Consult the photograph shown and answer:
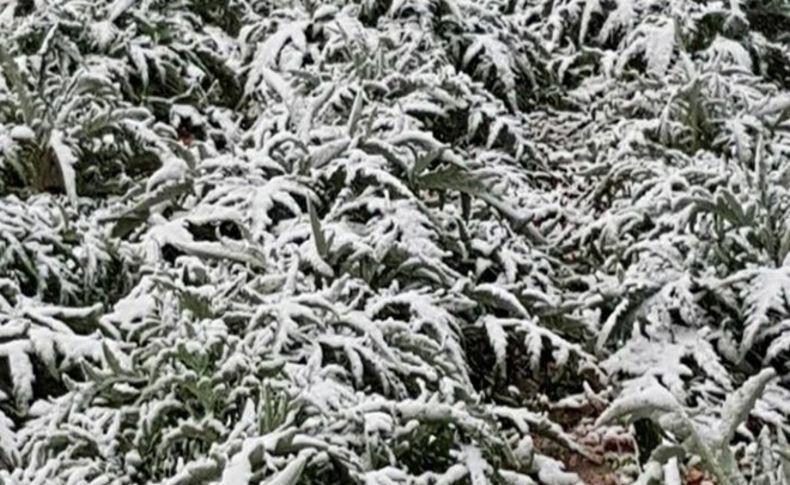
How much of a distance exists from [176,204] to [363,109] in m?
0.80

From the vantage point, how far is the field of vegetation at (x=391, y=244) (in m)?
2.71

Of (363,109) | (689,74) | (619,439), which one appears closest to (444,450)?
(619,439)

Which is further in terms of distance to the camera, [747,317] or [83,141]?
[83,141]

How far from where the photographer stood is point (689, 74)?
4309 mm

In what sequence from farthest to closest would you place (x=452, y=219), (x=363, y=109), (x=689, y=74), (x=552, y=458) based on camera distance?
(x=689, y=74) → (x=363, y=109) → (x=452, y=219) → (x=552, y=458)

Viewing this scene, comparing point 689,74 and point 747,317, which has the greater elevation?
point 689,74

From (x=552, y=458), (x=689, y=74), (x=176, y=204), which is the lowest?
(x=552, y=458)

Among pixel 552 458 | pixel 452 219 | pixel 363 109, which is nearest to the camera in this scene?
pixel 552 458

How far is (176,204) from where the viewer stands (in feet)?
11.9

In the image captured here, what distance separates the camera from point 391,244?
3.32 metres

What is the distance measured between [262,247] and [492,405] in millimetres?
825

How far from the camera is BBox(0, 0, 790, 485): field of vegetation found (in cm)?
271

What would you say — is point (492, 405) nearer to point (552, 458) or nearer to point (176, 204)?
point (552, 458)

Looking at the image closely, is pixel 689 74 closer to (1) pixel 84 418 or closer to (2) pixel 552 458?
(2) pixel 552 458
